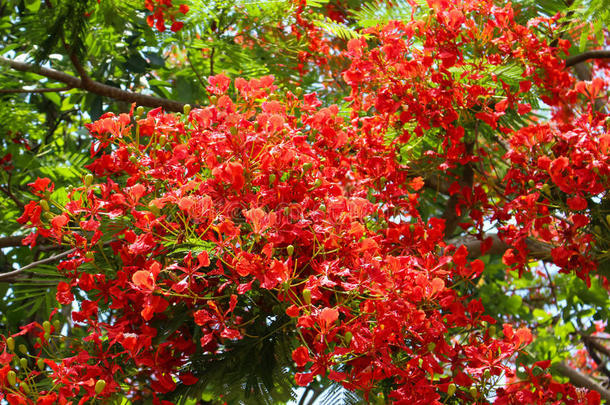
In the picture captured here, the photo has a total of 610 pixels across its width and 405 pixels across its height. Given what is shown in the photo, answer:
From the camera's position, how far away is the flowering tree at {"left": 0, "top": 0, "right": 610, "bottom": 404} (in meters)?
1.69

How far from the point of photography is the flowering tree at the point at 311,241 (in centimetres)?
169

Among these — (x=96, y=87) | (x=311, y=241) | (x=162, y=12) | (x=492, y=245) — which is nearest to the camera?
(x=311, y=241)

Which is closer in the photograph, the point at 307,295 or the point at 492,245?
the point at 307,295

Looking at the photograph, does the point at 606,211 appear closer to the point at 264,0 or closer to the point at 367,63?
the point at 367,63

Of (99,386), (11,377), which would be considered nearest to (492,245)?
(99,386)

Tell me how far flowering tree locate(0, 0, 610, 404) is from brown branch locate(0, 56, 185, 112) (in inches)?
→ 15.5

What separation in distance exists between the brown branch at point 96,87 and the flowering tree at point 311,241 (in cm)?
39

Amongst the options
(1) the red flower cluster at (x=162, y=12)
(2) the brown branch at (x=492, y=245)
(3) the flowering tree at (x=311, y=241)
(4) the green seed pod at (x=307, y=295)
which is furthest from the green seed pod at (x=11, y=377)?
(2) the brown branch at (x=492, y=245)

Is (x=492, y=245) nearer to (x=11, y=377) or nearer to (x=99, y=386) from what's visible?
(x=99, y=386)

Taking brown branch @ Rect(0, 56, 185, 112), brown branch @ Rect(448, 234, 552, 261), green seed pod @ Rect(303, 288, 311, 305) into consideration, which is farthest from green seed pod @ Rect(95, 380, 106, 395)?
brown branch @ Rect(448, 234, 552, 261)

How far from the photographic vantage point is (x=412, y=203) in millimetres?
2504

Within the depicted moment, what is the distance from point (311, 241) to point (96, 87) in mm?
1803

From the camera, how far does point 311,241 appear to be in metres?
1.80

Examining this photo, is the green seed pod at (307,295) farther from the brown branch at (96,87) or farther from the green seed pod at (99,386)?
the brown branch at (96,87)
